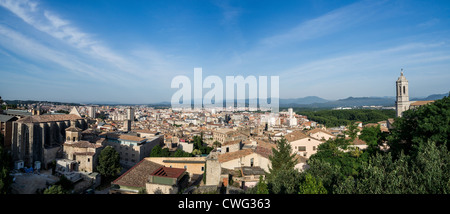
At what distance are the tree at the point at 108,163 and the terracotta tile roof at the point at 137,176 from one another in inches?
146

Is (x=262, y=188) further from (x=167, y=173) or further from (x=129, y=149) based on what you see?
(x=129, y=149)

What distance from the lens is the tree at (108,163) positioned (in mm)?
20875

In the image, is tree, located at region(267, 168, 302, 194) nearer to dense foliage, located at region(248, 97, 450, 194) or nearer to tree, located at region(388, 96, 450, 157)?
dense foliage, located at region(248, 97, 450, 194)

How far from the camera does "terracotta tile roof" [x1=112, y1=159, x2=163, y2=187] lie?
16.3 m

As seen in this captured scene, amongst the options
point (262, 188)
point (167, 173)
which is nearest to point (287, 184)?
point (262, 188)

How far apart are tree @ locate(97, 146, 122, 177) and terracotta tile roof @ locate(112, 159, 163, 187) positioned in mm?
3718

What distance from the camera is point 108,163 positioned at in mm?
21234

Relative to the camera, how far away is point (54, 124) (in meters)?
24.6

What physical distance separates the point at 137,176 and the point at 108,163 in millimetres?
5743

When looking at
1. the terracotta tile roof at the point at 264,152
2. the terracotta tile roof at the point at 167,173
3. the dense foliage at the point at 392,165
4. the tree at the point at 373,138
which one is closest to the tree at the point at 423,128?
the dense foliage at the point at 392,165

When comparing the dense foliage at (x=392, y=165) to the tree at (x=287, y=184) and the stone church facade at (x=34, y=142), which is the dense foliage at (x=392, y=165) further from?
the stone church facade at (x=34, y=142)

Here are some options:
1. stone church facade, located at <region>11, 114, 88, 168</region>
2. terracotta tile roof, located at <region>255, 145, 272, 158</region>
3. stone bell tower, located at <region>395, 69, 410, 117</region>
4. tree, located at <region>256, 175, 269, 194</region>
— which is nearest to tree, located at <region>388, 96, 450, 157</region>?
tree, located at <region>256, 175, 269, 194</region>

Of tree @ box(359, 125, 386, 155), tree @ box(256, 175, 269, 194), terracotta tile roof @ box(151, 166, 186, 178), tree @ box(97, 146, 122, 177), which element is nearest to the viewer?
Answer: tree @ box(256, 175, 269, 194)
